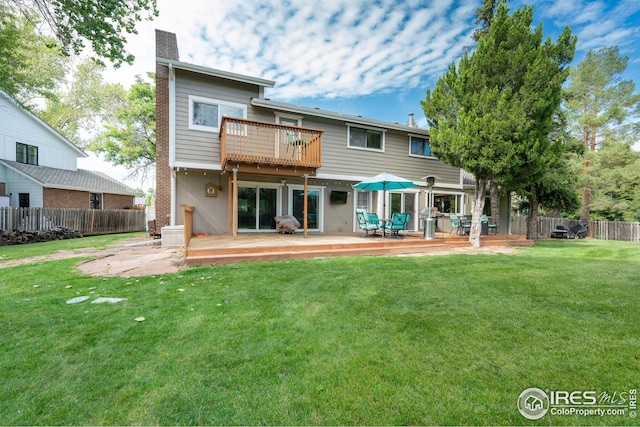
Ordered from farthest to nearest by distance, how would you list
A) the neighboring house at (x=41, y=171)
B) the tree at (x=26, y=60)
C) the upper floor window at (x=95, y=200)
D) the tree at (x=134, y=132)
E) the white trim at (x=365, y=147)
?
the tree at (x=134, y=132) → the upper floor window at (x=95, y=200) → the neighboring house at (x=41, y=171) → the white trim at (x=365, y=147) → the tree at (x=26, y=60)

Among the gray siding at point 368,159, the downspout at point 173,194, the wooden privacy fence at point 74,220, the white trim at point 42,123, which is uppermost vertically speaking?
the white trim at point 42,123

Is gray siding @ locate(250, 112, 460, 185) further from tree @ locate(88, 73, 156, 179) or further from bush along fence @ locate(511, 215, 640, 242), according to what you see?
tree @ locate(88, 73, 156, 179)

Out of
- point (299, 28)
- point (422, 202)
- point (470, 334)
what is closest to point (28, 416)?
point (470, 334)

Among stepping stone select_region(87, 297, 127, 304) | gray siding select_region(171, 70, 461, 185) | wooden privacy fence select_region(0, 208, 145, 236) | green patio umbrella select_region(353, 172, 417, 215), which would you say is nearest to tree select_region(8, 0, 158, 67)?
gray siding select_region(171, 70, 461, 185)

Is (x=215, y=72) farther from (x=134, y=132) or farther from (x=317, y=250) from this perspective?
(x=134, y=132)

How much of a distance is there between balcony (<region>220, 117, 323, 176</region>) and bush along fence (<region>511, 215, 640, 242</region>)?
598 inches

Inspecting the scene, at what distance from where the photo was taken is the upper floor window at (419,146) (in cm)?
1252

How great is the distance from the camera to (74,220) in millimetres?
13672

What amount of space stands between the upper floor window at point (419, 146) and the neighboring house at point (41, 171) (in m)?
18.4

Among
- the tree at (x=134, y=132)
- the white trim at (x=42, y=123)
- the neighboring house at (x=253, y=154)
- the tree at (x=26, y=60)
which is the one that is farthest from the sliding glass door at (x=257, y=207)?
the tree at (x=134, y=132)

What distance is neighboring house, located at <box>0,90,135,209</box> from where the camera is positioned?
1481 cm

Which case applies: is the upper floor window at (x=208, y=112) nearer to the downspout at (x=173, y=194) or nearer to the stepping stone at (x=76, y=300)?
the downspout at (x=173, y=194)

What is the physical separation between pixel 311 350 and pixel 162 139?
10.1 metres

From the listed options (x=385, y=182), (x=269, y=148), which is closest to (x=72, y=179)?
(x=269, y=148)
